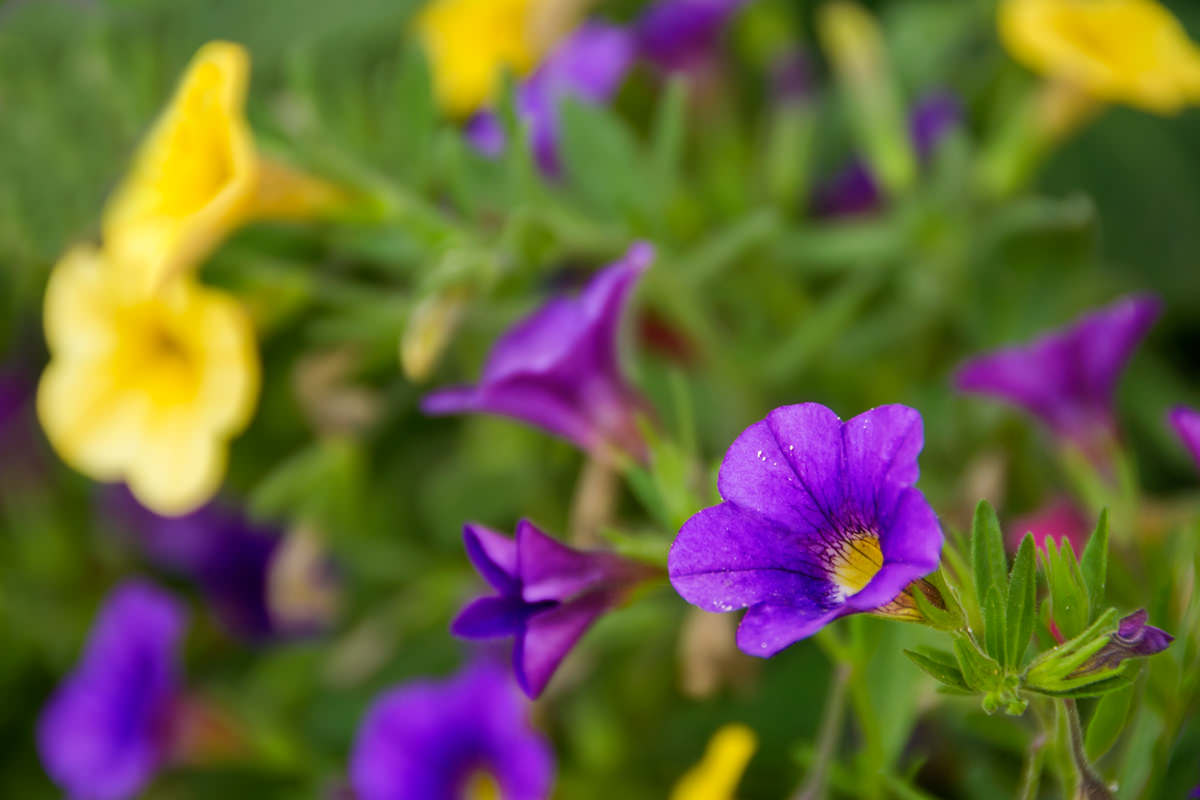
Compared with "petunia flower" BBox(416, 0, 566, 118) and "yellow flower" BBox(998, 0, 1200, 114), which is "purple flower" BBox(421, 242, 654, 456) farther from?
"petunia flower" BBox(416, 0, 566, 118)

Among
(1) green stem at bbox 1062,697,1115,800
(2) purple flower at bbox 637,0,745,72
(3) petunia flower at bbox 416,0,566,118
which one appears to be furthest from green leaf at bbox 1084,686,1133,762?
(3) petunia flower at bbox 416,0,566,118

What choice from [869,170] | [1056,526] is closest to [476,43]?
[869,170]

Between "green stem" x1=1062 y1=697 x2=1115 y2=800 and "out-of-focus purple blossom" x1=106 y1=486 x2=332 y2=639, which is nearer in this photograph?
"green stem" x1=1062 y1=697 x2=1115 y2=800


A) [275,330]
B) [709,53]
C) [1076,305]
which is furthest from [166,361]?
[1076,305]

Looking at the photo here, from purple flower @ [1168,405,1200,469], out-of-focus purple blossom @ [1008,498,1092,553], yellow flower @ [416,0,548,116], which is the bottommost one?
out-of-focus purple blossom @ [1008,498,1092,553]

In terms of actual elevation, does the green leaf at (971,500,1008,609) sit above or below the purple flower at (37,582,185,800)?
above

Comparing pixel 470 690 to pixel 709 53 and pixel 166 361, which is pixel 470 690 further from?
pixel 709 53

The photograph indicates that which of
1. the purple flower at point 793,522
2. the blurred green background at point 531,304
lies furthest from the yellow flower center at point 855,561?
the blurred green background at point 531,304
